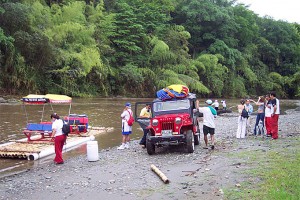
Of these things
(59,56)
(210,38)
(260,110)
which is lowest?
(260,110)

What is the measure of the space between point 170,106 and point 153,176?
167 inches

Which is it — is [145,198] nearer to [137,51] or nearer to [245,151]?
[245,151]

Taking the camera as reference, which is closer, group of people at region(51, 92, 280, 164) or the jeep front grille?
group of people at region(51, 92, 280, 164)

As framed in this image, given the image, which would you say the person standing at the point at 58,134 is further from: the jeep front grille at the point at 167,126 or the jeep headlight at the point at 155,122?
the jeep front grille at the point at 167,126

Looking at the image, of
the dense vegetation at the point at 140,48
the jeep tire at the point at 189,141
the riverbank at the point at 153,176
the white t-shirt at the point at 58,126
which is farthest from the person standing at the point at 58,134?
the dense vegetation at the point at 140,48

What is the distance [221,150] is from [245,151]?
37.5 inches

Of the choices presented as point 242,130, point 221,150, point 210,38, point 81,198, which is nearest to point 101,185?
point 81,198

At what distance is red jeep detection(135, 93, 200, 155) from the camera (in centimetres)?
1250

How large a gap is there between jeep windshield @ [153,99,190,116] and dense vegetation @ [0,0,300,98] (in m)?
24.9

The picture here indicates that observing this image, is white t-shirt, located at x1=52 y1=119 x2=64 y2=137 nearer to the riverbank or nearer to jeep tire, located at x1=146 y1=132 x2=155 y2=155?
the riverbank

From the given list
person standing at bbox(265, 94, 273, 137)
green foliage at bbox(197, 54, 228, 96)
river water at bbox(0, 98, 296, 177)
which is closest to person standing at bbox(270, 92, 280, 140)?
person standing at bbox(265, 94, 273, 137)

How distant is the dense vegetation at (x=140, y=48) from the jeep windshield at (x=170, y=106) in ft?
81.5

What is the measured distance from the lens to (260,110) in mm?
16234

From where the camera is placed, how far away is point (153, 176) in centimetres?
968
